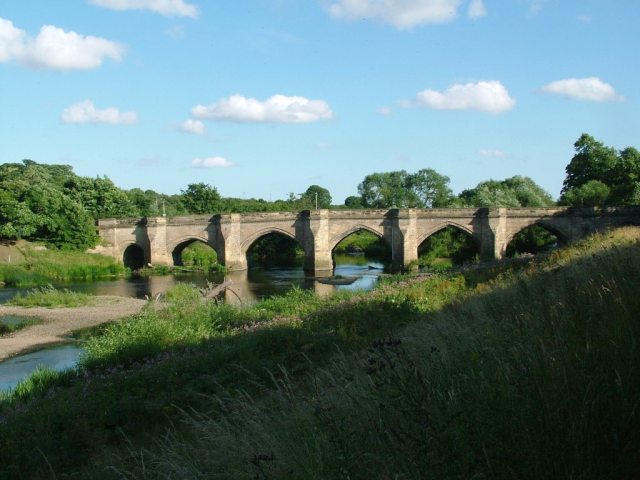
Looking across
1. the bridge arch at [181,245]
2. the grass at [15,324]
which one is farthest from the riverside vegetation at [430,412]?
the bridge arch at [181,245]

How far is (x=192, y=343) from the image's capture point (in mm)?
14109

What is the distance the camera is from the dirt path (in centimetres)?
2180

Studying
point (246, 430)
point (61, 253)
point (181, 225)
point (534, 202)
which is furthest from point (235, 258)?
point (246, 430)

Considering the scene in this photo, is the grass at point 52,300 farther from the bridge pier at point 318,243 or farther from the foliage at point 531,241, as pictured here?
the foliage at point 531,241

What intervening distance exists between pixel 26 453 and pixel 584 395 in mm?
7226

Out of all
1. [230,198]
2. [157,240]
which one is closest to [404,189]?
[230,198]

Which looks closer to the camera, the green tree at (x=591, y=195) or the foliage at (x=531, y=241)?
the foliage at (x=531, y=241)

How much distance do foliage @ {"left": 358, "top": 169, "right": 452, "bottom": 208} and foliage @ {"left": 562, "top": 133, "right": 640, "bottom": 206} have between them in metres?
22.1

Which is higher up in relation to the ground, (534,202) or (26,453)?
(534,202)

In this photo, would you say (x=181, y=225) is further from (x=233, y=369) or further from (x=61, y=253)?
(x=233, y=369)

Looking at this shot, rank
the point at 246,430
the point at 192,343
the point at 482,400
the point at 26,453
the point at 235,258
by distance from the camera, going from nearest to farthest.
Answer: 1. the point at 482,400
2. the point at 246,430
3. the point at 26,453
4. the point at 192,343
5. the point at 235,258

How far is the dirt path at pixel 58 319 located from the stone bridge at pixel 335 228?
2125 centimetres

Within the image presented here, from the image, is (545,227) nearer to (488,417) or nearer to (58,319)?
(58,319)

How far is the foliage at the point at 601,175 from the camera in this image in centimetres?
5728
